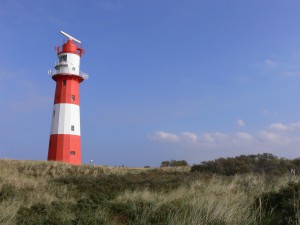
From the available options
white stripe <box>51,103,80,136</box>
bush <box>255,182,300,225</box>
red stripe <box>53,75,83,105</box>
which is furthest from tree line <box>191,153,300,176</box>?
red stripe <box>53,75,83,105</box>

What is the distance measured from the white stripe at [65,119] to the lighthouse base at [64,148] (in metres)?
0.43

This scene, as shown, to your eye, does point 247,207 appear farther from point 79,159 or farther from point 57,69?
point 57,69

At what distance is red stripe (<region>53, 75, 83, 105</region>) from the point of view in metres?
32.8

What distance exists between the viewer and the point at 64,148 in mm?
31031

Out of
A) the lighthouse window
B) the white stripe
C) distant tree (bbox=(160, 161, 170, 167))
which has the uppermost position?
the lighthouse window

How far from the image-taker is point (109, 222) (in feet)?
19.2

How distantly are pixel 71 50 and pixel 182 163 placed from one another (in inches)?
646

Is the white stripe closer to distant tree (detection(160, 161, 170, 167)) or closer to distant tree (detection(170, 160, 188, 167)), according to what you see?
distant tree (detection(160, 161, 170, 167))

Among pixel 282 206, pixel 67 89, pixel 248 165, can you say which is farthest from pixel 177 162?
pixel 282 206

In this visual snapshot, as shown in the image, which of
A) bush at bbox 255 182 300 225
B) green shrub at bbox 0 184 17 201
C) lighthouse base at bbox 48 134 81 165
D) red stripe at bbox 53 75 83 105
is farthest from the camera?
red stripe at bbox 53 75 83 105

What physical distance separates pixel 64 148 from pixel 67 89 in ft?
17.2

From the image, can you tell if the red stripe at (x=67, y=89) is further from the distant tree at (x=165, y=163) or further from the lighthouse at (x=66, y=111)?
the distant tree at (x=165, y=163)

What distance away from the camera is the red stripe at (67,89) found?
32750 mm

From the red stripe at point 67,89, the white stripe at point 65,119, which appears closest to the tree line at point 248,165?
the white stripe at point 65,119
